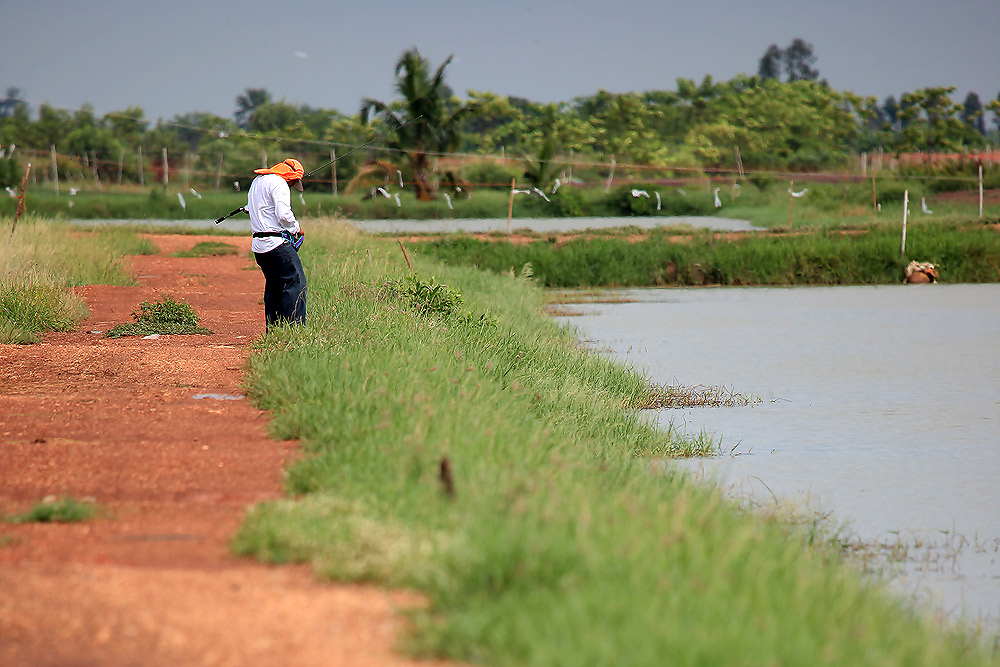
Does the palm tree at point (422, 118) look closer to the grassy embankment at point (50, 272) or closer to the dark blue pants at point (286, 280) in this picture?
the grassy embankment at point (50, 272)

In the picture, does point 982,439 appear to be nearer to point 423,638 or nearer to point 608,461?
point 608,461

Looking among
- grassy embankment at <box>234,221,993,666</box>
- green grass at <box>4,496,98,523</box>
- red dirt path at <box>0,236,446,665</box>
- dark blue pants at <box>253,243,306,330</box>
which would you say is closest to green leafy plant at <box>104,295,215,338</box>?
red dirt path at <box>0,236,446,665</box>

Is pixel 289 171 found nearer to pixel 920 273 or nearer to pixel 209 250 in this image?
pixel 209 250

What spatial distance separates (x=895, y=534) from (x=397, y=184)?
31879mm

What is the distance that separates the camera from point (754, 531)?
3.84 meters

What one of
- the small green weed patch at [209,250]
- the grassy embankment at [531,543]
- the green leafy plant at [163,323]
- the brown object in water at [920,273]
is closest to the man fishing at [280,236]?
the green leafy plant at [163,323]

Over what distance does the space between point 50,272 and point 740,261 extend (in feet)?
35.7

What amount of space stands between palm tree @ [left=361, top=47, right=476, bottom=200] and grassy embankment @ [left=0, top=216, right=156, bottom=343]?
1748 cm

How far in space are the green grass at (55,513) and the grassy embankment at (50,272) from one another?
201 inches

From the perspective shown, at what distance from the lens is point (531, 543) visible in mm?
3031

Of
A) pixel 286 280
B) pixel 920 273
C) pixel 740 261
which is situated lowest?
pixel 920 273

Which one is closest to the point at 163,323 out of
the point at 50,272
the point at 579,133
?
the point at 50,272

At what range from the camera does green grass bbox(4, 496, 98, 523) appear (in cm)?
397

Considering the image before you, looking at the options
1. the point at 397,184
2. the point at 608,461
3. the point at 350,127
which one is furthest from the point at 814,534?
the point at 350,127
